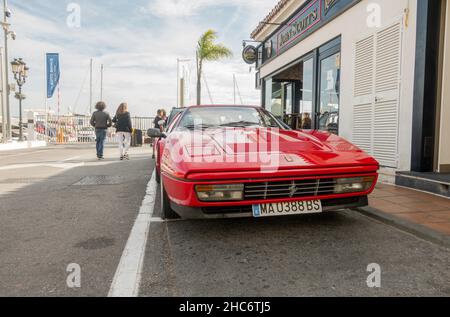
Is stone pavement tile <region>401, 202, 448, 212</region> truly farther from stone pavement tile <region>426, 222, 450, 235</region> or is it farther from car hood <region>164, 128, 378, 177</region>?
car hood <region>164, 128, 378, 177</region>

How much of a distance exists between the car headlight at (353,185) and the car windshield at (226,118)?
4.37 ft

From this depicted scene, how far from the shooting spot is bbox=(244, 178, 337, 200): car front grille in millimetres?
2712

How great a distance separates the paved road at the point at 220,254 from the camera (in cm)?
203

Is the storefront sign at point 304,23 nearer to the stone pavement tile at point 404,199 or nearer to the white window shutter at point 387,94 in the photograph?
the white window shutter at point 387,94

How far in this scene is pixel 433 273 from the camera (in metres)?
2.22

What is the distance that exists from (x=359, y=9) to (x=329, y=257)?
18.9ft

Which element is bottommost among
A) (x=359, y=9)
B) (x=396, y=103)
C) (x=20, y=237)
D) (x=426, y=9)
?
(x=20, y=237)

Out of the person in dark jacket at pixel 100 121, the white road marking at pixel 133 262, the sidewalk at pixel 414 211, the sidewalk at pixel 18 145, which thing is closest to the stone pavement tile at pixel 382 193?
the sidewalk at pixel 414 211

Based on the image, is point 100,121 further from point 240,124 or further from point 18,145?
point 18,145

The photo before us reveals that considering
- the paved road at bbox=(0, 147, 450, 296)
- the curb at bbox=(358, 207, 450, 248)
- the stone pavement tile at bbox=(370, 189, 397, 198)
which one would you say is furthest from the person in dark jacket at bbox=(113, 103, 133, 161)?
the curb at bbox=(358, 207, 450, 248)

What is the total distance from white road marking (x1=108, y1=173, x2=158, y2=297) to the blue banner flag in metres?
18.8
